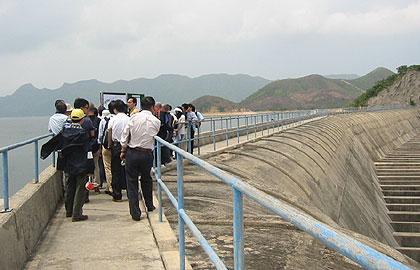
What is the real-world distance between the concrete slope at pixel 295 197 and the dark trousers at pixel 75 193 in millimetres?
1383

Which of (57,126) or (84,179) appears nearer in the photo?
(84,179)

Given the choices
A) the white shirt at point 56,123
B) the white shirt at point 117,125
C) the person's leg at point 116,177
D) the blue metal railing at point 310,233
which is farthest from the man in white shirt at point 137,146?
the blue metal railing at point 310,233

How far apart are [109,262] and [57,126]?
3.45m

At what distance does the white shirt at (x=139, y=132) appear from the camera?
237 inches

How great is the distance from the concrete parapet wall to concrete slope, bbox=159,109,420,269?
6.08 feet

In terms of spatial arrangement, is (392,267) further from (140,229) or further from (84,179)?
(84,179)

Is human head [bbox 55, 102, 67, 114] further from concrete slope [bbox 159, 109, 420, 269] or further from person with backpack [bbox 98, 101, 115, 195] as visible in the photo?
concrete slope [bbox 159, 109, 420, 269]

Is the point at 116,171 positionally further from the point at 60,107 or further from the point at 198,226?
the point at 198,226

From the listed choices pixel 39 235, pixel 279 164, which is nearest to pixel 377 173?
pixel 279 164

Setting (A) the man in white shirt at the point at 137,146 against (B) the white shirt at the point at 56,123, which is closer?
(A) the man in white shirt at the point at 137,146

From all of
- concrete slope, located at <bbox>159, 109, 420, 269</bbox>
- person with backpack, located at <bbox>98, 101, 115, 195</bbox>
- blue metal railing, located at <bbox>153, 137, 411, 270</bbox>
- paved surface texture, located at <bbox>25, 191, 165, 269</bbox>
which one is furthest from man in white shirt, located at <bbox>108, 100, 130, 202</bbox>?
blue metal railing, located at <bbox>153, 137, 411, 270</bbox>

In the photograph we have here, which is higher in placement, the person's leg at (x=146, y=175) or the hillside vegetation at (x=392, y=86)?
the hillside vegetation at (x=392, y=86)

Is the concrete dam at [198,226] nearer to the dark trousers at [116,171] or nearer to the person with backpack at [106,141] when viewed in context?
the dark trousers at [116,171]

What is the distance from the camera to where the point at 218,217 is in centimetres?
645
